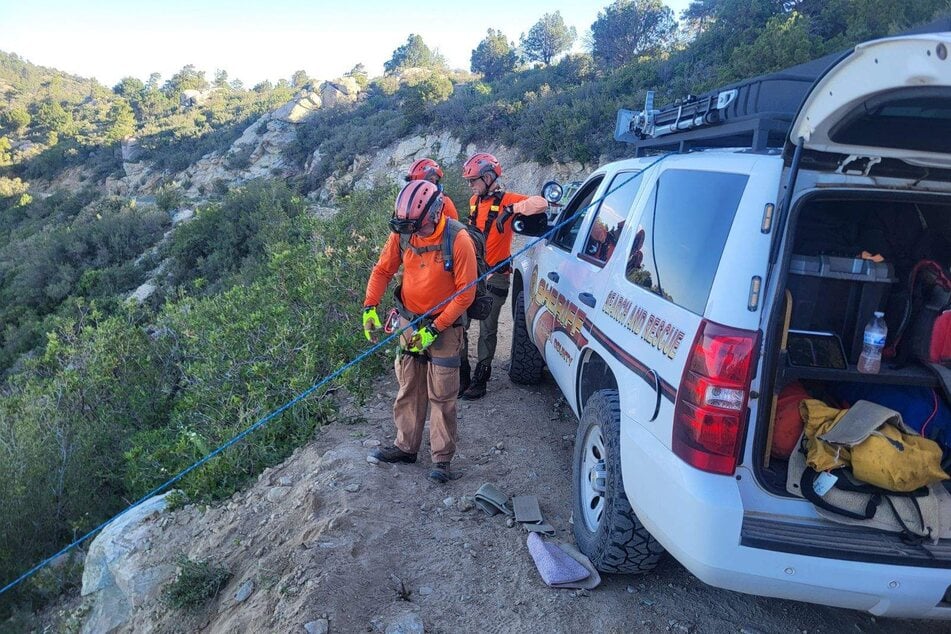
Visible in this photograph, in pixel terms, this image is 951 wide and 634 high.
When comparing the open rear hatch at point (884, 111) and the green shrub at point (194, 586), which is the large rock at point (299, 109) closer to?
the green shrub at point (194, 586)

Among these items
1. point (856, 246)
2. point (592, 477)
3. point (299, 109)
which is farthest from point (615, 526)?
point (299, 109)

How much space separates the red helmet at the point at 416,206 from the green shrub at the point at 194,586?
228 cm

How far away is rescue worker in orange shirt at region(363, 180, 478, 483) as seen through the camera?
12.0 feet

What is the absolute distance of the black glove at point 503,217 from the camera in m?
4.86

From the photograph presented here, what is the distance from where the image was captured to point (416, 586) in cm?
302

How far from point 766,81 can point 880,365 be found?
144 cm

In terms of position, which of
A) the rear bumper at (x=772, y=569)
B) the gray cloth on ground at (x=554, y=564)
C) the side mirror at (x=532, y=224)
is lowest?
the gray cloth on ground at (x=554, y=564)

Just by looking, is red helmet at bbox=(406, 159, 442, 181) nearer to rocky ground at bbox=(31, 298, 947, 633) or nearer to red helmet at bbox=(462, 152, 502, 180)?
red helmet at bbox=(462, 152, 502, 180)

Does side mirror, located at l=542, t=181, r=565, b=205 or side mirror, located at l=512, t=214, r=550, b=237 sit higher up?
side mirror, located at l=542, t=181, r=565, b=205

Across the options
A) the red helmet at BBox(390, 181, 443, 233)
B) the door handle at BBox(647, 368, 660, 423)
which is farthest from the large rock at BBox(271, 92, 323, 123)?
the door handle at BBox(647, 368, 660, 423)

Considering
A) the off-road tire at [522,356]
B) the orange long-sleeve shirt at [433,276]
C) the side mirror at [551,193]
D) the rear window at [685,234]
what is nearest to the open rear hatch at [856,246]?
the rear window at [685,234]

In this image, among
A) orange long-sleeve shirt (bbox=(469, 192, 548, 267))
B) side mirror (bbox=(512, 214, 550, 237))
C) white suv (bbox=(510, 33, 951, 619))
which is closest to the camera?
white suv (bbox=(510, 33, 951, 619))

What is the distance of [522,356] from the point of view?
5332 mm

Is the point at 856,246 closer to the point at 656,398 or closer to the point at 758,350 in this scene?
the point at 758,350
